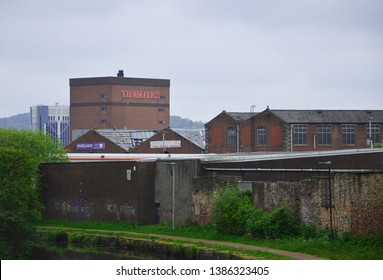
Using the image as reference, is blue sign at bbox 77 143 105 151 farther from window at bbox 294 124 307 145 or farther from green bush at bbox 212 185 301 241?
green bush at bbox 212 185 301 241

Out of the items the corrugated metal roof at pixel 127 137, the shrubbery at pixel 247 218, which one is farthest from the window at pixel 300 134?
the shrubbery at pixel 247 218

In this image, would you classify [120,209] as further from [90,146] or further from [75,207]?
[90,146]

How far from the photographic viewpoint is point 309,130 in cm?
9388

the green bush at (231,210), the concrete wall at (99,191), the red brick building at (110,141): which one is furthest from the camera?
the red brick building at (110,141)

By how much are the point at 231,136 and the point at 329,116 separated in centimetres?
1051

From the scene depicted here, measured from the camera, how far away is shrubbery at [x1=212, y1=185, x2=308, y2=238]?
1766 inches

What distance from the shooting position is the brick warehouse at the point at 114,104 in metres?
159

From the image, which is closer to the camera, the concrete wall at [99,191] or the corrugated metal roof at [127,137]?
the concrete wall at [99,191]

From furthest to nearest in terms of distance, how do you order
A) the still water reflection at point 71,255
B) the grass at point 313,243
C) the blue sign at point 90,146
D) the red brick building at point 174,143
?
the blue sign at point 90,146, the red brick building at point 174,143, the still water reflection at point 71,255, the grass at point 313,243

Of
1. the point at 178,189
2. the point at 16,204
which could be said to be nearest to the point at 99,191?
the point at 178,189

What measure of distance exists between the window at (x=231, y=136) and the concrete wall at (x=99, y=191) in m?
35.5

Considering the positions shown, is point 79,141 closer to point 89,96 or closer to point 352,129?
point 352,129

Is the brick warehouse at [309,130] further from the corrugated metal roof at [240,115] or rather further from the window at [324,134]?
the corrugated metal roof at [240,115]

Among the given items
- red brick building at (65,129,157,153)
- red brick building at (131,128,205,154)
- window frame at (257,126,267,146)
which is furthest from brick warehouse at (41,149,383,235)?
red brick building at (65,129,157,153)
